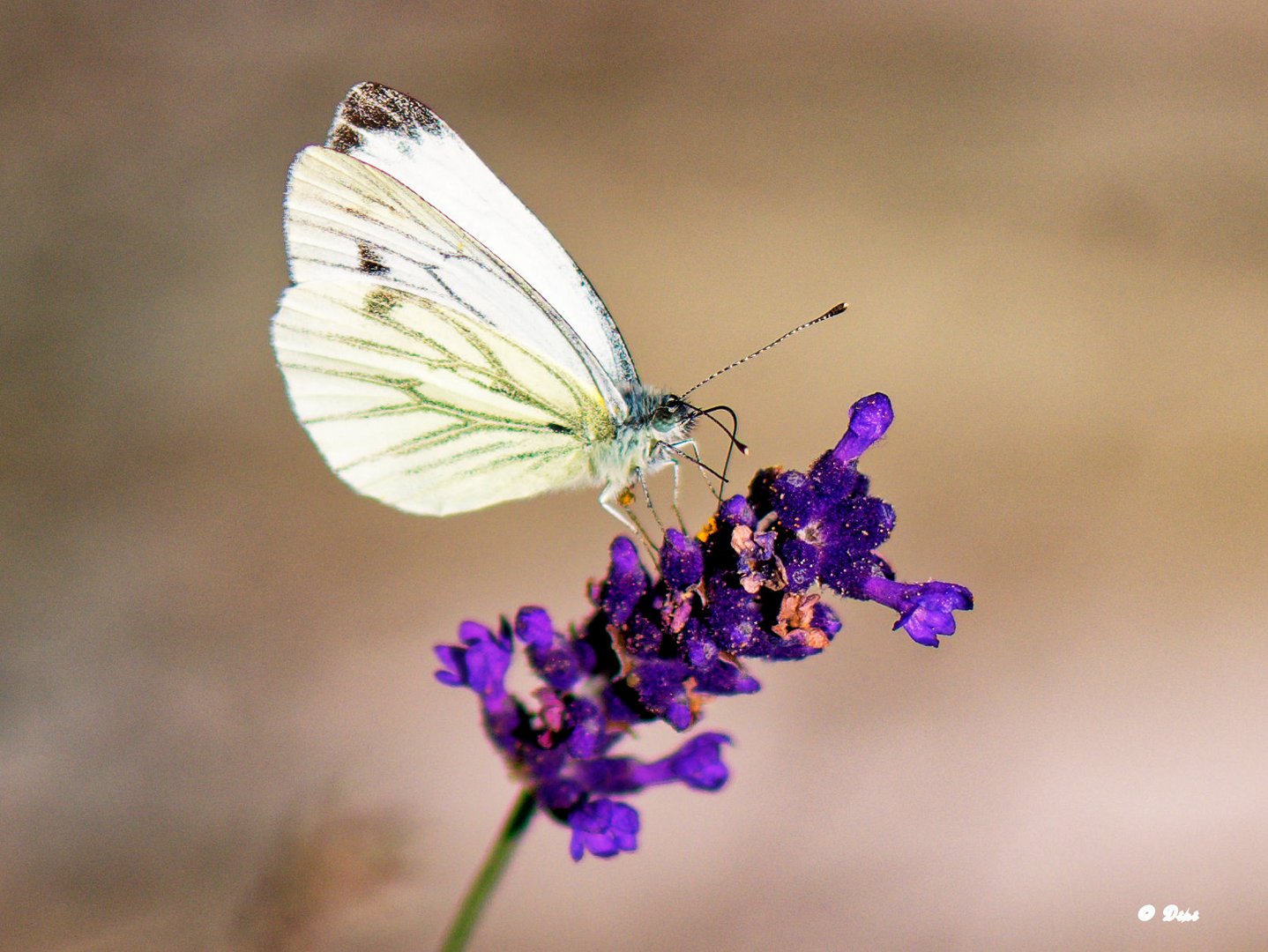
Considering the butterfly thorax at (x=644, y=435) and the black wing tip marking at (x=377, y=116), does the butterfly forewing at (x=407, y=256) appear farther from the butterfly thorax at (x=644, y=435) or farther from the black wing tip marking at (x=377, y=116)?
the black wing tip marking at (x=377, y=116)

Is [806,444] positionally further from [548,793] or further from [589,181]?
[548,793]

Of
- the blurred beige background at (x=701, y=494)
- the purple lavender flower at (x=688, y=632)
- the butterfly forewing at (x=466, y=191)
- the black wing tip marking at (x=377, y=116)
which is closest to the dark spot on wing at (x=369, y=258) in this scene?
the butterfly forewing at (x=466, y=191)

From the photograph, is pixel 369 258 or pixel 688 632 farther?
pixel 369 258

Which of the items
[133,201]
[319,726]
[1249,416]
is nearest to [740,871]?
[319,726]

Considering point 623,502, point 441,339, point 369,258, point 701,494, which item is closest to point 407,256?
point 369,258

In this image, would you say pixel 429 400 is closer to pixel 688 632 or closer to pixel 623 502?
pixel 623 502

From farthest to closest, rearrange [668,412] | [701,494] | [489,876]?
1. [701,494]
2. [668,412]
3. [489,876]

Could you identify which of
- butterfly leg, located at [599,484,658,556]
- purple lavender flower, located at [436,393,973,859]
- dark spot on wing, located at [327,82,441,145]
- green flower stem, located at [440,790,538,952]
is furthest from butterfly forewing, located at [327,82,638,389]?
green flower stem, located at [440,790,538,952]
